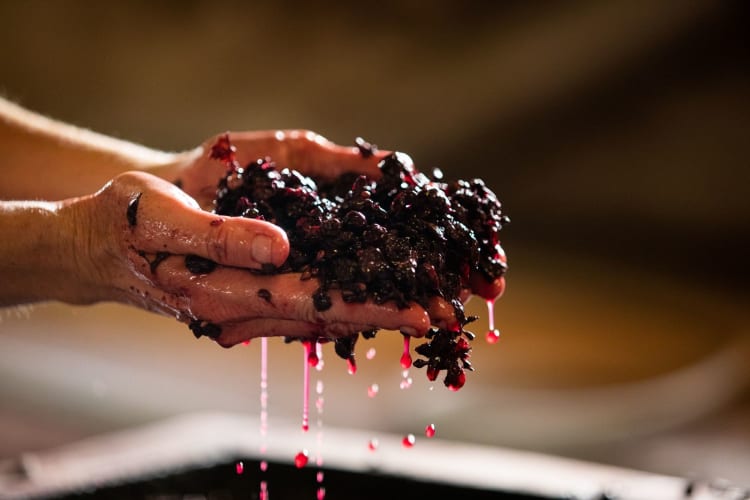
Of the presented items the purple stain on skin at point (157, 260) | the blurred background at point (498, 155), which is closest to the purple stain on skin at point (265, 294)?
the purple stain on skin at point (157, 260)

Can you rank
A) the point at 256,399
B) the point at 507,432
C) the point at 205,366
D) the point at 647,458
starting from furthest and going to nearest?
the point at 205,366, the point at 256,399, the point at 507,432, the point at 647,458

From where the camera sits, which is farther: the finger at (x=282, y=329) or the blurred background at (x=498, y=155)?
the blurred background at (x=498, y=155)

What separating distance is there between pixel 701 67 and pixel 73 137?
195 inches

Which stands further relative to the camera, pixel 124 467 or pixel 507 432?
pixel 507 432

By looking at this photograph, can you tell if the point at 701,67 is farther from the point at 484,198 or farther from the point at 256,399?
the point at 484,198

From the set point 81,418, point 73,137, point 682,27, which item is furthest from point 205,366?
point 682,27

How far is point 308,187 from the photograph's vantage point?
1973 mm

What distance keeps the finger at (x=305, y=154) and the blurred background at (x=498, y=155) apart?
93.4 inches

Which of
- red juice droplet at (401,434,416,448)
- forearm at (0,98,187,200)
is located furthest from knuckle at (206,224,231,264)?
forearm at (0,98,187,200)

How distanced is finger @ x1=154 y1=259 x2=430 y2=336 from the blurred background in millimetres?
2903

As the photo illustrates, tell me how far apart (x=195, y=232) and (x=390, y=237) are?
428 millimetres

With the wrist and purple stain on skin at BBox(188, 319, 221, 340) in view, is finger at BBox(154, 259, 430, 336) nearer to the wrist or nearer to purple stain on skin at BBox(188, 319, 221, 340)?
purple stain on skin at BBox(188, 319, 221, 340)

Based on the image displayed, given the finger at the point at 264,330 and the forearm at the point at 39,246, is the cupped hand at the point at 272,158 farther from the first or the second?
the finger at the point at 264,330

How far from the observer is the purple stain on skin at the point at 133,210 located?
1729 millimetres
